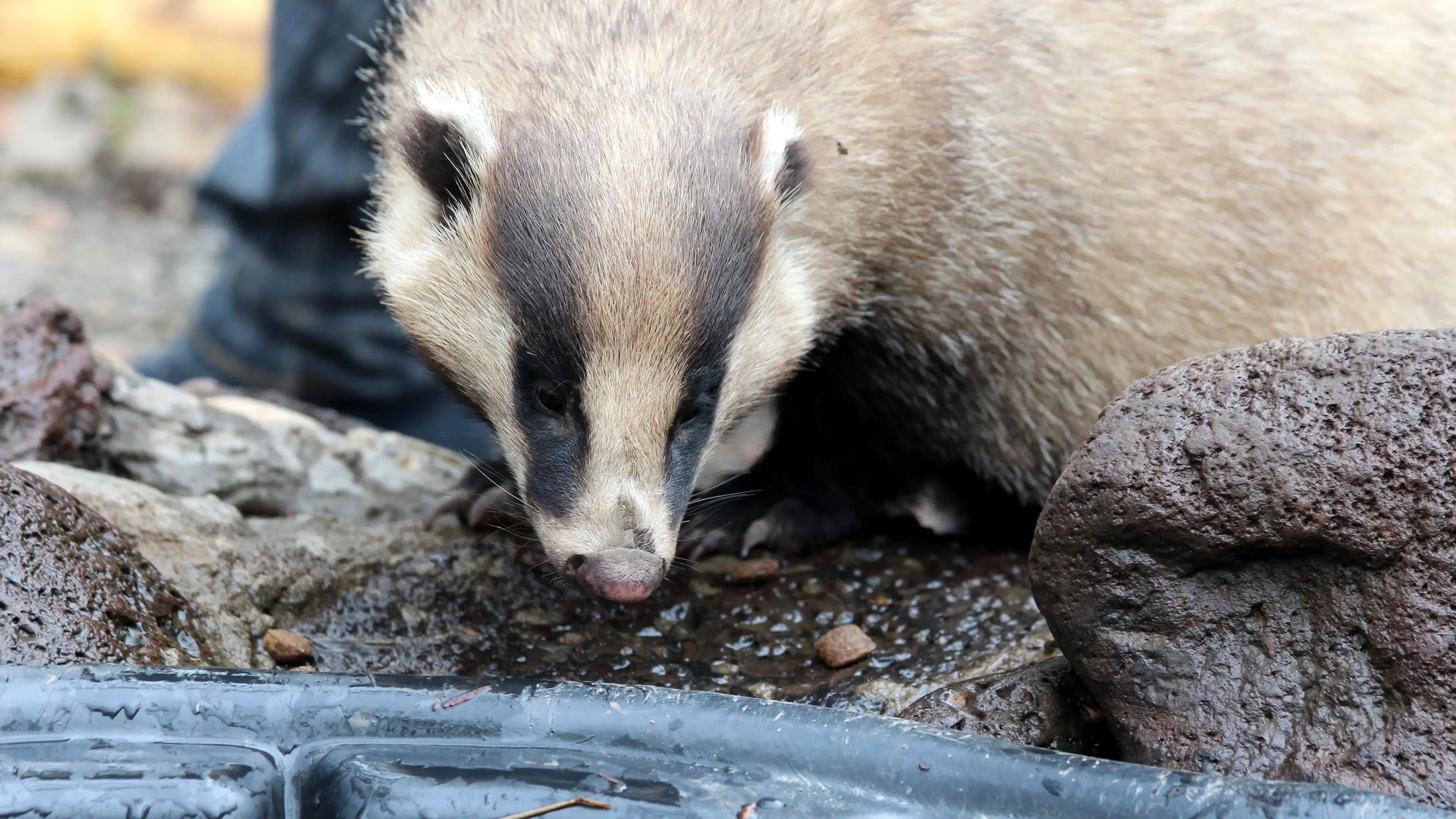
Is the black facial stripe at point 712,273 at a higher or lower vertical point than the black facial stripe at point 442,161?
lower

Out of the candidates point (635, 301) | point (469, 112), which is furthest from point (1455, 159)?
point (469, 112)

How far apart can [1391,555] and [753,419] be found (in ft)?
6.99

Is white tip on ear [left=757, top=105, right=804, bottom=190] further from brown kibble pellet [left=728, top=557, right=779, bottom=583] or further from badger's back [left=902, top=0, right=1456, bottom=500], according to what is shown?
brown kibble pellet [left=728, top=557, right=779, bottom=583]

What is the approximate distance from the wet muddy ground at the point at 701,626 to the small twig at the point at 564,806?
0.64 m

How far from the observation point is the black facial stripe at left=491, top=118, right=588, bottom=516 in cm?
250

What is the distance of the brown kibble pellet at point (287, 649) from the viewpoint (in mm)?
2646

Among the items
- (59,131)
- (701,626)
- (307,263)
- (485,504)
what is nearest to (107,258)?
(59,131)

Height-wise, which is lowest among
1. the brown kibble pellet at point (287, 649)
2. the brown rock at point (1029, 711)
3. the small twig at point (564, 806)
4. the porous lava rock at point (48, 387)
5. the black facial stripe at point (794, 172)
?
the brown kibble pellet at point (287, 649)

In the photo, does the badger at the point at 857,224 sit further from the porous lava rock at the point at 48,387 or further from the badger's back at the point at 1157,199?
the porous lava rock at the point at 48,387

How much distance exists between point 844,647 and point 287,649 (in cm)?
110

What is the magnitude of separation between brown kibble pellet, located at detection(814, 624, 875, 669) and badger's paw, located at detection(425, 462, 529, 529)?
2.42ft

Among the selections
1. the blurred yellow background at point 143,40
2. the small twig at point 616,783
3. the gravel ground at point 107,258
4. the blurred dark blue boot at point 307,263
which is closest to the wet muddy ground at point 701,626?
the small twig at point 616,783

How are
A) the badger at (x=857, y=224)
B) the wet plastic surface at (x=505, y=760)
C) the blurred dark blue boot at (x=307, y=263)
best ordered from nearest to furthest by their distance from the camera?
the wet plastic surface at (x=505, y=760) → the badger at (x=857, y=224) → the blurred dark blue boot at (x=307, y=263)

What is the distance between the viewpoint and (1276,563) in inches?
84.0
